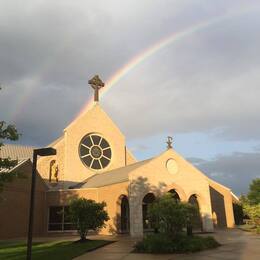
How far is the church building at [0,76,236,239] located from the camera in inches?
1266

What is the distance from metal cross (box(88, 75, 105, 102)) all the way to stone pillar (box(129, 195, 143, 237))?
21910 millimetres

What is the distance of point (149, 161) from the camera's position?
112ft

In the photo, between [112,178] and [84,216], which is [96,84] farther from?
[84,216]

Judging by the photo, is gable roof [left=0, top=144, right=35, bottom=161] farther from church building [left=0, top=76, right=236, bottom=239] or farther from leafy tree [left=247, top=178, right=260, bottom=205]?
leafy tree [left=247, top=178, right=260, bottom=205]

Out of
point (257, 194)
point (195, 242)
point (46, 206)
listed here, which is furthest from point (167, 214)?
point (257, 194)

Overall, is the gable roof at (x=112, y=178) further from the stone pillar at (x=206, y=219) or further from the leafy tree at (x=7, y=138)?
the leafy tree at (x=7, y=138)

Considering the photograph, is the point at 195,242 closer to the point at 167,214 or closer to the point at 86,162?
Result: the point at 167,214

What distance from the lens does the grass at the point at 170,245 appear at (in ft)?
59.0

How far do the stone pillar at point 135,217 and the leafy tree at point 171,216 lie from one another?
9.84 metres

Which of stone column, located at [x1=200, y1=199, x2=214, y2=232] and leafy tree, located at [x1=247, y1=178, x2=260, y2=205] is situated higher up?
leafy tree, located at [x1=247, y1=178, x2=260, y2=205]

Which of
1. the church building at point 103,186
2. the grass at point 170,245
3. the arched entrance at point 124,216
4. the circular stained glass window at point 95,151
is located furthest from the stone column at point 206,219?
the grass at point 170,245

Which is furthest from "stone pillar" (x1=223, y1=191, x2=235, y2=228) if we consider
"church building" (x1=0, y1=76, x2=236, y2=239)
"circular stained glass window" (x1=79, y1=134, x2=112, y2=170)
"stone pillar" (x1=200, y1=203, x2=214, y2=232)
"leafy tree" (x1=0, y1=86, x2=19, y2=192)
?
"leafy tree" (x1=0, y1=86, x2=19, y2=192)

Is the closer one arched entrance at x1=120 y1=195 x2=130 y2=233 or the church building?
the church building

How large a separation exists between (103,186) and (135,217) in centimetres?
593
